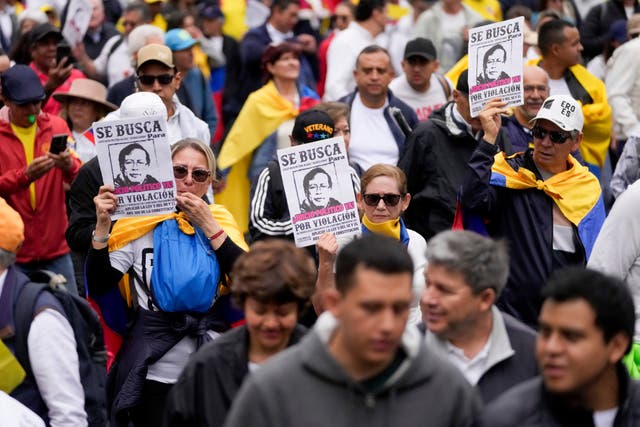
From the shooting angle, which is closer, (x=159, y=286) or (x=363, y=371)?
(x=363, y=371)

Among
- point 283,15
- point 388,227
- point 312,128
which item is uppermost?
point 283,15

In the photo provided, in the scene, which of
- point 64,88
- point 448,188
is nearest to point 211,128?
point 64,88

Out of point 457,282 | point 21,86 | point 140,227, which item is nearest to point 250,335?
point 457,282

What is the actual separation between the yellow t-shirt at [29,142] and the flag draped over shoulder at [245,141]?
2246 mm

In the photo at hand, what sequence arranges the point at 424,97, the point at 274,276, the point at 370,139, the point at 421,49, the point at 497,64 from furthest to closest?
the point at 424,97, the point at 421,49, the point at 370,139, the point at 497,64, the point at 274,276

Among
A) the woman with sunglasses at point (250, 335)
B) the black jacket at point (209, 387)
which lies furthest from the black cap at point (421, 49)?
the black jacket at point (209, 387)

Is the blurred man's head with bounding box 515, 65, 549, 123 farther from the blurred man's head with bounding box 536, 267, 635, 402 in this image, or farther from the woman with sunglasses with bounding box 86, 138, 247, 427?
the blurred man's head with bounding box 536, 267, 635, 402

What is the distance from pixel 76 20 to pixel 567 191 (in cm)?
644

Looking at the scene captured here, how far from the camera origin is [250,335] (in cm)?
579

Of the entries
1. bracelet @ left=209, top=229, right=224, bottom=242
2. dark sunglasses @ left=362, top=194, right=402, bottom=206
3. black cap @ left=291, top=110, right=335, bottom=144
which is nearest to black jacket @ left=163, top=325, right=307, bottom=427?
bracelet @ left=209, top=229, right=224, bottom=242

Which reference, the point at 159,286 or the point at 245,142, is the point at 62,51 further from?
the point at 159,286

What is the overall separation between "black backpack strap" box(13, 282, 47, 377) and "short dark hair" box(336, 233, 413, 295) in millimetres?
1963

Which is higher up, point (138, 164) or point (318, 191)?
point (138, 164)

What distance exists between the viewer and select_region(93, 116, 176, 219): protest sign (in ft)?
24.8
